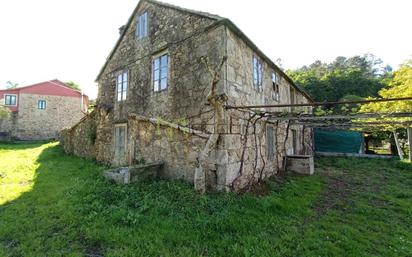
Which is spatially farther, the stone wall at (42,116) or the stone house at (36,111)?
the stone wall at (42,116)

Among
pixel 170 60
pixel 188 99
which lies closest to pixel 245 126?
pixel 188 99

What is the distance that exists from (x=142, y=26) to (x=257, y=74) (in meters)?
5.28

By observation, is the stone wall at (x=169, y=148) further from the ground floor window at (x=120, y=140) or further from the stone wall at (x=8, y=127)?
the stone wall at (x=8, y=127)

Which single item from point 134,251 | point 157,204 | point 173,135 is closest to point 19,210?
point 157,204

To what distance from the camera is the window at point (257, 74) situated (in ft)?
26.6

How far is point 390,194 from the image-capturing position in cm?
736

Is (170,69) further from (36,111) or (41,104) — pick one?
(36,111)

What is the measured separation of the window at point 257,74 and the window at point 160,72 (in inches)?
127

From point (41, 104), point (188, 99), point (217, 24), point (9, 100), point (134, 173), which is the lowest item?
point (134, 173)

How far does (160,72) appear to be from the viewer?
817 centimetres

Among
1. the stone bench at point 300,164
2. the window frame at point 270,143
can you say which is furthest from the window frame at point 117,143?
the stone bench at point 300,164

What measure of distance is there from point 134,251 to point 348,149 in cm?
1862

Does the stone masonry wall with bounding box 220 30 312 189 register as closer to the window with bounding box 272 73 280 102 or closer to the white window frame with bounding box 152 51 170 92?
the window with bounding box 272 73 280 102

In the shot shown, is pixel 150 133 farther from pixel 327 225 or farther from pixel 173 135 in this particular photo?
pixel 327 225
